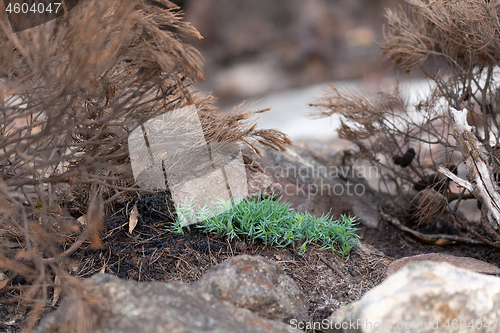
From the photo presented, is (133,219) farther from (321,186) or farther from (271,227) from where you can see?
(321,186)

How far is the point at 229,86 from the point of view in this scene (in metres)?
11.5

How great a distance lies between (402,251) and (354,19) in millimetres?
11559

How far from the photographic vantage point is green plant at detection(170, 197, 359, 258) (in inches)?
94.9

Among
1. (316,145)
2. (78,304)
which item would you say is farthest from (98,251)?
(316,145)

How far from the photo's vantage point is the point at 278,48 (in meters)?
12.2

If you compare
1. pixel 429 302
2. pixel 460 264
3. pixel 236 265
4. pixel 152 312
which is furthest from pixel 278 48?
pixel 152 312

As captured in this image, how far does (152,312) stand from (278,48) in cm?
1184

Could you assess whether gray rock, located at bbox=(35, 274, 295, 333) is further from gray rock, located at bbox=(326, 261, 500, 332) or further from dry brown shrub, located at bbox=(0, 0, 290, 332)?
gray rock, located at bbox=(326, 261, 500, 332)

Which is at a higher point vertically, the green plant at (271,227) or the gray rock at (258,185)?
the gray rock at (258,185)

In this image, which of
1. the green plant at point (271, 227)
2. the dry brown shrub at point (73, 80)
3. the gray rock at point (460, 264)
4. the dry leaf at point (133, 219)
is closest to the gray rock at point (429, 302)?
the gray rock at point (460, 264)

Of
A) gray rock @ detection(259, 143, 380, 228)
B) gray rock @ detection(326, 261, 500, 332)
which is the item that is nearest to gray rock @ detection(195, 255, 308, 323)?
gray rock @ detection(326, 261, 500, 332)

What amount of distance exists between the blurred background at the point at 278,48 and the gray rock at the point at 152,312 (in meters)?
10.1

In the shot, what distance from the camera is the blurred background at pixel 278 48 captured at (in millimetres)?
11594

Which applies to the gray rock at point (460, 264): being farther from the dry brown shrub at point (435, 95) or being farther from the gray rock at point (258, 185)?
the gray rock at point (258, 185)
